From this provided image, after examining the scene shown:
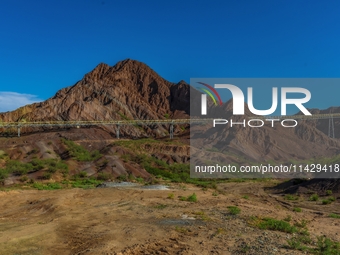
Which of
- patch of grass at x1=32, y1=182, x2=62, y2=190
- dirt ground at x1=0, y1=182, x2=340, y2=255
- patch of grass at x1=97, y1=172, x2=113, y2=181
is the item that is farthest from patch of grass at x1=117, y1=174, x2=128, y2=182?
dirt ground at x1=0, y1=182, x2=340, y2=255

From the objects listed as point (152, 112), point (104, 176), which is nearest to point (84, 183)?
point (104, 176)

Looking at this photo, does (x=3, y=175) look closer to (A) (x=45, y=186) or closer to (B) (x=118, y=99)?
(A) (x=45, y=186)

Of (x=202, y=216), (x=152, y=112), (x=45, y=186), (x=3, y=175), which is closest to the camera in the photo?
(x=202, y=216)

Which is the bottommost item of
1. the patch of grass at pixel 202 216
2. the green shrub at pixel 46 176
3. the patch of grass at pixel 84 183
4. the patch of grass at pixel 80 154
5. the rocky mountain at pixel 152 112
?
the patch of grass at pixel 84 183

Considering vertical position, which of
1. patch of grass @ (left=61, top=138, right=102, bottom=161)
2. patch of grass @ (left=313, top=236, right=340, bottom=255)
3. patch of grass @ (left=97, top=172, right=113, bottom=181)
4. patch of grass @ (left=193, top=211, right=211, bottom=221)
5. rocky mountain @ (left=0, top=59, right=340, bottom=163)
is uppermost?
rocky mountain @ (left=0, top=59, right=340, bottom=163)

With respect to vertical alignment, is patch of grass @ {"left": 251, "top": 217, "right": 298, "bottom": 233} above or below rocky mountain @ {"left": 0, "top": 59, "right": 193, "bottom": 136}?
below

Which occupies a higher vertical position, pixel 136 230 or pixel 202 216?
pixel 136 230

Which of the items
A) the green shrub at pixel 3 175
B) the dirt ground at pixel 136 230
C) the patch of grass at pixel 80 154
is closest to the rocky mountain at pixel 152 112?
the patch of grass at pixel 80 154

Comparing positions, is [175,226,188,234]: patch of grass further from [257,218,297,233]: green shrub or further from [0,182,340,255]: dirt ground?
[257,218,297,233]: green shrub

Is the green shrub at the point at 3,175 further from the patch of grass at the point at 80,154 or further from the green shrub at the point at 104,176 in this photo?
the patch of grass at the point at 80,154

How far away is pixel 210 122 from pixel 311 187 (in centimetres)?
5823

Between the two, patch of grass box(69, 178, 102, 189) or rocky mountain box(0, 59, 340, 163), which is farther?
rocky mountain box(0, 59, 340, 163)

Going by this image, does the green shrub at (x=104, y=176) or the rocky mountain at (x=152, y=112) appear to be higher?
the rocky mountain at (x=152, y=112)

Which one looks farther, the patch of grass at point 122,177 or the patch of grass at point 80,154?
the patch of grass at point 80,154
